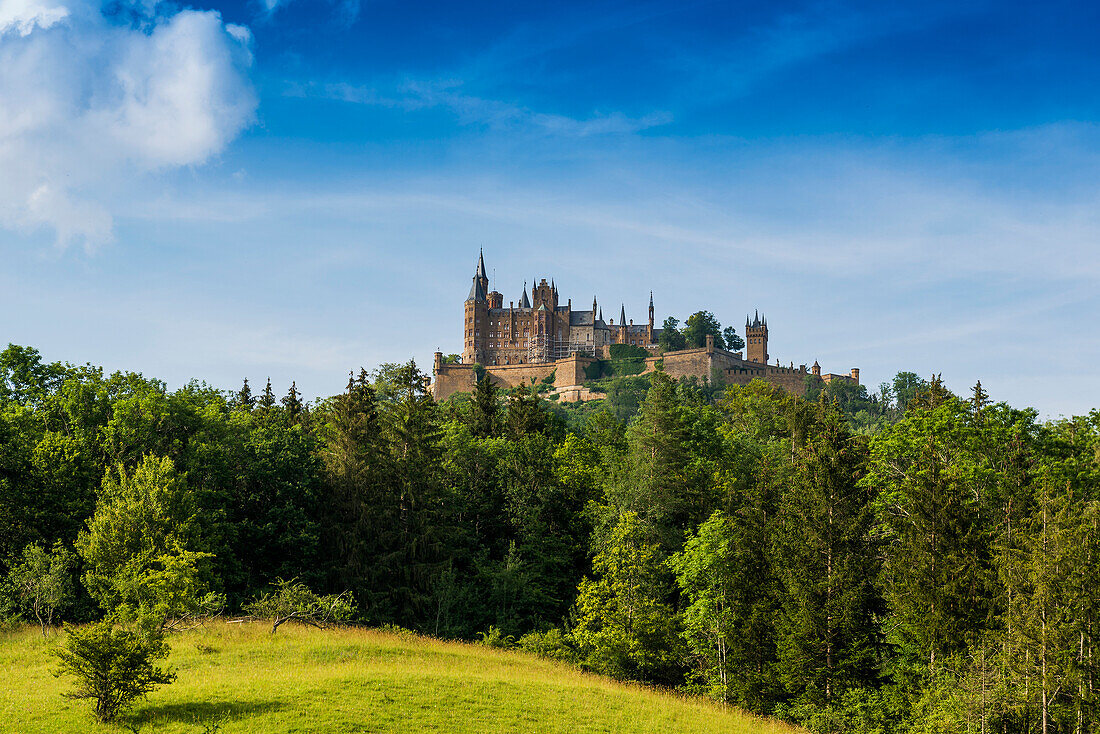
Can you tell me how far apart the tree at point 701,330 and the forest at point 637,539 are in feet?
309

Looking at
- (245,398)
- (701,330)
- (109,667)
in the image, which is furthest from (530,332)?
(109,667)

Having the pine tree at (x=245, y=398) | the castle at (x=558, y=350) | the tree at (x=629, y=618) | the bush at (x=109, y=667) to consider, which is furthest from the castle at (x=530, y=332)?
the bush at (x=109, y=667)

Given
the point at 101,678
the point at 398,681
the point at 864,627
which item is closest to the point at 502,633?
the point at 864,627

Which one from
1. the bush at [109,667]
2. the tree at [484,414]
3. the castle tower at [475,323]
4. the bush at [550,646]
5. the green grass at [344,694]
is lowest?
the bush at [550,646]

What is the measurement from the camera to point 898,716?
30375 mm

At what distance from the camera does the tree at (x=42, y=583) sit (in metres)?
26.1

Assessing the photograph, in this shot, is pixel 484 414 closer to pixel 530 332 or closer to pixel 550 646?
pixel 550 646

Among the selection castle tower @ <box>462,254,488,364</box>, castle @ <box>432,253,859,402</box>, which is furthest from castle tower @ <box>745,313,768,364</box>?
castle tower @ <box>462,254,488,364</box>

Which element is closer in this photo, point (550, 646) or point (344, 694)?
point (344, 694)

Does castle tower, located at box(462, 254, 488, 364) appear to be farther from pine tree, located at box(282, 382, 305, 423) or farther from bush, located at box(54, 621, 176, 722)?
bush, located at box(54, 621, 176, 722)

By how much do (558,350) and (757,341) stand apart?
3390cm

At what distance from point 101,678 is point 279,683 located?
14.2 feet

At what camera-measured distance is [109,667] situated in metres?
17.4

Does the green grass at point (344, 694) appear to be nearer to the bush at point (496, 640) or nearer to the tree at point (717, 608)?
the bush at point (496, 640)
